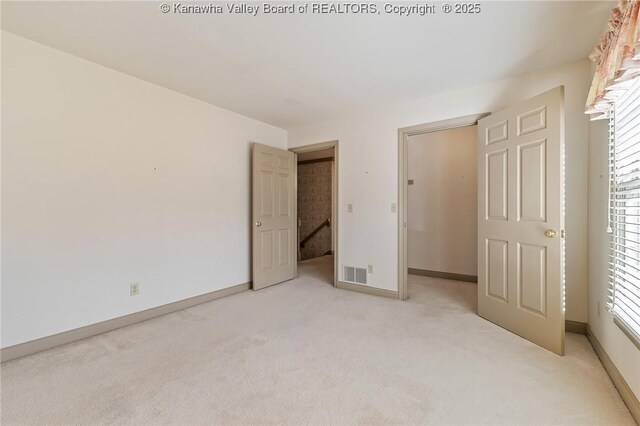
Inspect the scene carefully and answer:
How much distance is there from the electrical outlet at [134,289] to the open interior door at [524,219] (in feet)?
11.2

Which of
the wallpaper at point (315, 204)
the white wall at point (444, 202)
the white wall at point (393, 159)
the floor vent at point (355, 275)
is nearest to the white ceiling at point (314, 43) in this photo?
the white wall at point (393, 159)

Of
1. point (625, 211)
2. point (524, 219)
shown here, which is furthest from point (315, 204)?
point (625, 211)

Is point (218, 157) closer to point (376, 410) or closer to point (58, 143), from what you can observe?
point (58, 143)

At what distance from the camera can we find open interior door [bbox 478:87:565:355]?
6.93 feet

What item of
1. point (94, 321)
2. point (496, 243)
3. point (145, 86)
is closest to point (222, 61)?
point (145, 86)

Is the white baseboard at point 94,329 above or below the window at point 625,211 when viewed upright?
below

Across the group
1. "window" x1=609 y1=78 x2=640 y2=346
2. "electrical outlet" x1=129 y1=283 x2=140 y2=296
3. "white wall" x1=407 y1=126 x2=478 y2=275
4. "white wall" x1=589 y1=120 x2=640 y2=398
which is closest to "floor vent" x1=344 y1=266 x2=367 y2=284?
"white wall" x1=407 y1=126 x2=478 y2=275

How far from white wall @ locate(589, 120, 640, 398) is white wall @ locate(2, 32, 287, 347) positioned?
3565mm

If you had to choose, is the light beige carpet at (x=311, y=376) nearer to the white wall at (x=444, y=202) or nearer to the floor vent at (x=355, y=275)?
the floor vent at (x=355, y=275)

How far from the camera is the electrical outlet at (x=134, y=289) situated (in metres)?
2.68

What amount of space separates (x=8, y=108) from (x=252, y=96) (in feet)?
6.42

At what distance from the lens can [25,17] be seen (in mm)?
1877

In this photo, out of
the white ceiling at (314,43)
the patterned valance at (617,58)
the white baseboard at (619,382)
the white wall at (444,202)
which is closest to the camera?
the patterned valance at (617,58)

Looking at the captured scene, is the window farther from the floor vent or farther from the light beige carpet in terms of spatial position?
the floor vent
